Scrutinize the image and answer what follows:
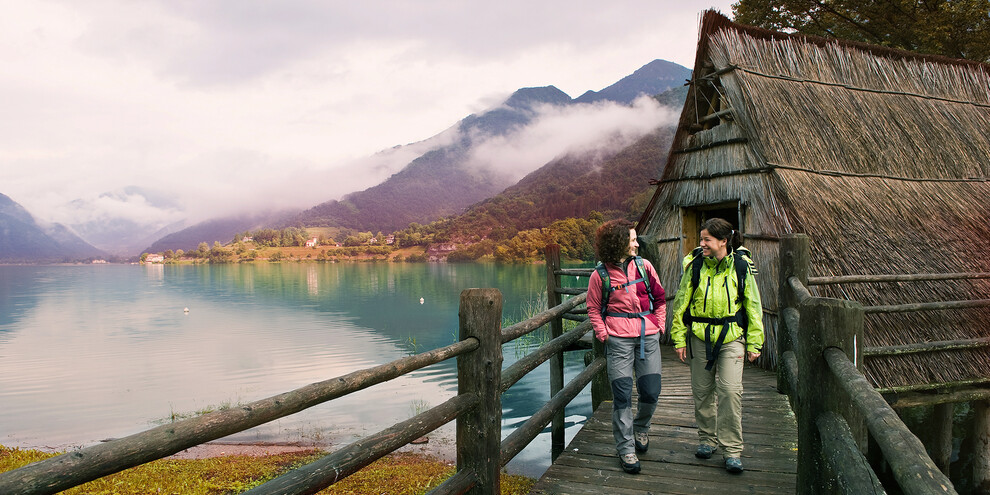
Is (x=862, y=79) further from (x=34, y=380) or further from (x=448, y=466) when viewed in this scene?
(x=34, y=380)

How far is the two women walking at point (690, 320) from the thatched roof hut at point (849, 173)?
2.92 meters

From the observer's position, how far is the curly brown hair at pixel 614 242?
3.82m

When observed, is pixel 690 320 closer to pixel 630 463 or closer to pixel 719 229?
pixel 719 229

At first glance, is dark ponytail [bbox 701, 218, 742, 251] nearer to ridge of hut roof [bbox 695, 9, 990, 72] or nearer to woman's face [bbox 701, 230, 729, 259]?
woman's face [bbox 701, 230, 729, 259]

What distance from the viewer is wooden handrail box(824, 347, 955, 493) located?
139 cm

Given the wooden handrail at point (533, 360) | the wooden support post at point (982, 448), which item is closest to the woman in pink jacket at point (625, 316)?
the wooden handrail at point (533, 360)

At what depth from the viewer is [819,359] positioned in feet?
8.11

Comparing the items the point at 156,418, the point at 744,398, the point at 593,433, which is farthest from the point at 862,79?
the point at 156,418

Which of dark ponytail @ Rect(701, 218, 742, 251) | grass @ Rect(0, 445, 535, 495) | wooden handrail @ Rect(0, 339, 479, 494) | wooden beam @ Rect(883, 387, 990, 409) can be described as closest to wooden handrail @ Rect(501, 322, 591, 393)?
wooden handrail @ Rect(0, 339, 479, 494)

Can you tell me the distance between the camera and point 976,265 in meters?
8.81

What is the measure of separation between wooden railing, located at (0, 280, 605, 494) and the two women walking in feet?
2.30

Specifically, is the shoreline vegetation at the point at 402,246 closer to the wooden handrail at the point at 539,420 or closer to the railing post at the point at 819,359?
the wooden handrail at the point at 539,420

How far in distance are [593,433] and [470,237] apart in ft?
339

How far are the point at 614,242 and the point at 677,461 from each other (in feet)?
5.58
